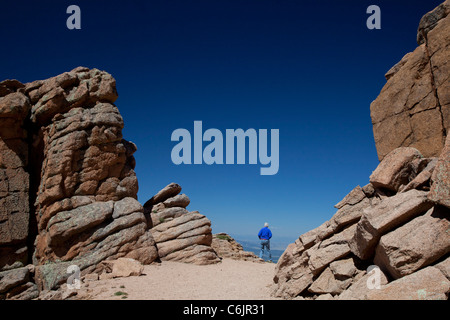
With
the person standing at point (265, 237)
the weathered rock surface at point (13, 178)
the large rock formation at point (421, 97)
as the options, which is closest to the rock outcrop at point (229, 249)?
the person standing at point (265, 237)

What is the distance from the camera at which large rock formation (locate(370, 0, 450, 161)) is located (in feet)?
52.8

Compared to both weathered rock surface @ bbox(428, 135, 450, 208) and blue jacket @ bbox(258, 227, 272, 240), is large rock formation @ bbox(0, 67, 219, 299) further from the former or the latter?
weathered rock surface @ bbox(428, 135, 450, 208)

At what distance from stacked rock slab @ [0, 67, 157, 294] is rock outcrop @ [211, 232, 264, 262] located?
14.1 meters

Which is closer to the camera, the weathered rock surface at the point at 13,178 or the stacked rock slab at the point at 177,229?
the weathered rock surface at the point at 13,178

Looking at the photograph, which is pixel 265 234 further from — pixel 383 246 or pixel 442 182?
pixel 442 182

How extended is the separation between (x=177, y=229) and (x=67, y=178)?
12910mm

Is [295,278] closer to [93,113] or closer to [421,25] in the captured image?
[421,25]

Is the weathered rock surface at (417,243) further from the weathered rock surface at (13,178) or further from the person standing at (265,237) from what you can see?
the weathered rock surface at (13,178)

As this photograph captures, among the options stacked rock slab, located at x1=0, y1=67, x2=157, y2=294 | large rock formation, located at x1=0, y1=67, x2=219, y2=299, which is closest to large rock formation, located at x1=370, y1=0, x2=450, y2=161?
large rock formation, located at x1=0, y1=67, x2=219, y2=299

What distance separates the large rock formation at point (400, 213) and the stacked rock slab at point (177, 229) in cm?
1444

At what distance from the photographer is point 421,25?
58.5 ft

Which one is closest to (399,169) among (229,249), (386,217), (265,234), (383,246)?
(386,217)

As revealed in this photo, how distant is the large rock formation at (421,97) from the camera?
16.1 meters
